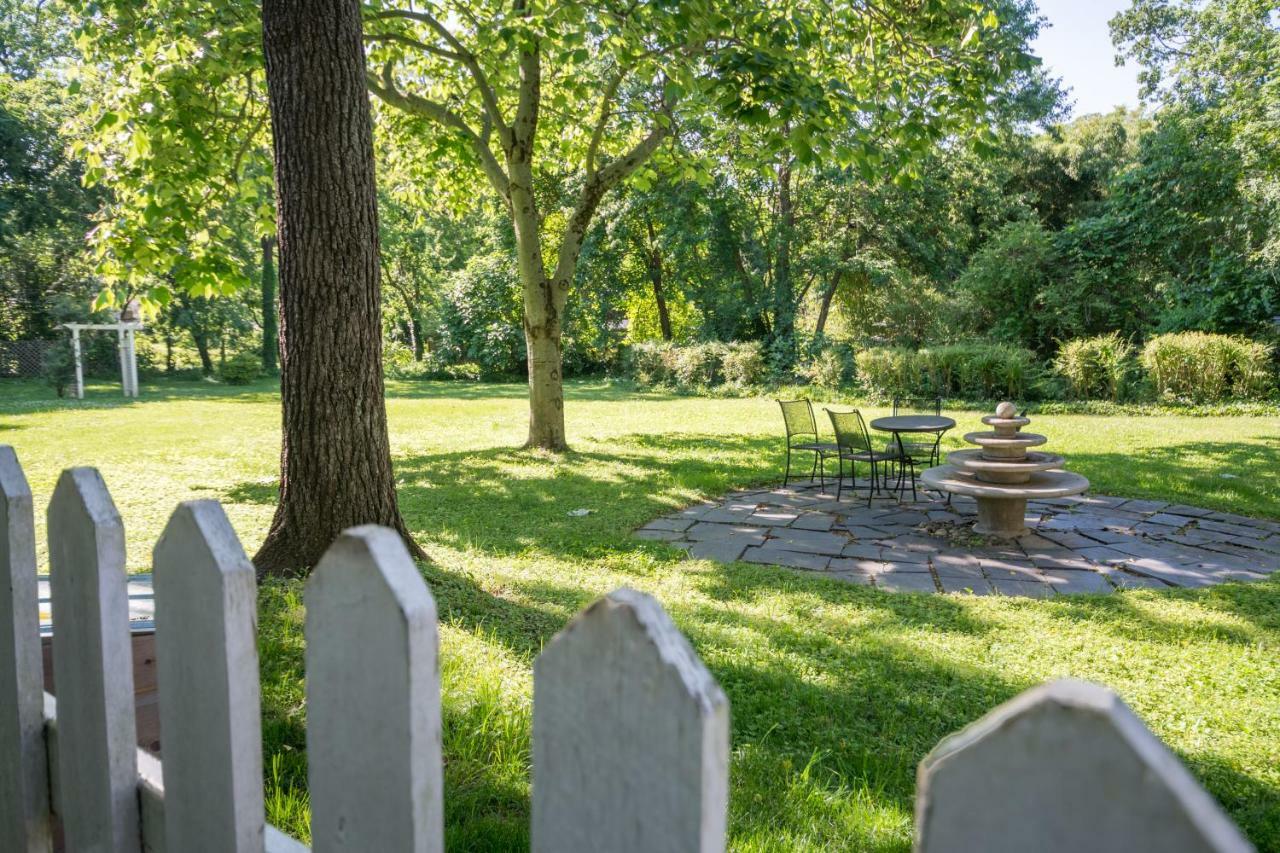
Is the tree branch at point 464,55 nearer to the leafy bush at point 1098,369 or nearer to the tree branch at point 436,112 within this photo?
the tree branch at point 436,112

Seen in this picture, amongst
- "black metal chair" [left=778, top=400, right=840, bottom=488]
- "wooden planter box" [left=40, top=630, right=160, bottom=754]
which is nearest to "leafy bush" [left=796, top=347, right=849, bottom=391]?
"black metal chair" [left=778, top=400, right=840, bottom=488]

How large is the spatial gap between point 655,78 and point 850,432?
4.70 meters

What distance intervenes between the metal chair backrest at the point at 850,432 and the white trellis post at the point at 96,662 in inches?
291

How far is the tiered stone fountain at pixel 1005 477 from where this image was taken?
620cm

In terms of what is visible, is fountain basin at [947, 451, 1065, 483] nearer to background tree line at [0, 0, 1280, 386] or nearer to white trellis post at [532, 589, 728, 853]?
background tree line at [0, 0, 1280, 386]

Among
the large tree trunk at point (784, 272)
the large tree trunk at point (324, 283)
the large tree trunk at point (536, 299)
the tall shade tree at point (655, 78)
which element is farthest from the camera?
the large tree trunk at point (784, 272)

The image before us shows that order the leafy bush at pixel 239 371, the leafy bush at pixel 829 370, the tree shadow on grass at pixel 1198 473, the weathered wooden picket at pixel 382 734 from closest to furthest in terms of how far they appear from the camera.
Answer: the weathered wooden picket at pixel 382 734 < the tree shadow on grass at pixel 1198 473 < the leafy bush at pixel 829 370 < the leafy bush at pixel 239 371

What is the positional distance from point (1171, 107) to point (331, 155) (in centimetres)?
1955

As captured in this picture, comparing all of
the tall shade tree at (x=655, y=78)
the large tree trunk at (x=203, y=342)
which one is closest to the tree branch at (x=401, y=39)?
the tall shade tree at (x=655, y=78)

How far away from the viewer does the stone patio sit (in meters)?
5.51

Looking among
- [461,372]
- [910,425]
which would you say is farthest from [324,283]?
[461,372]

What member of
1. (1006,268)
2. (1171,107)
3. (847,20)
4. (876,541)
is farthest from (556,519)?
(1171,107)

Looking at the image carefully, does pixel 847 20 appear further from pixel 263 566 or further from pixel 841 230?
pixel 841 230

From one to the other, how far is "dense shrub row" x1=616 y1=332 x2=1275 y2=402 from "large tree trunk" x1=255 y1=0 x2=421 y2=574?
14585 millimetres
